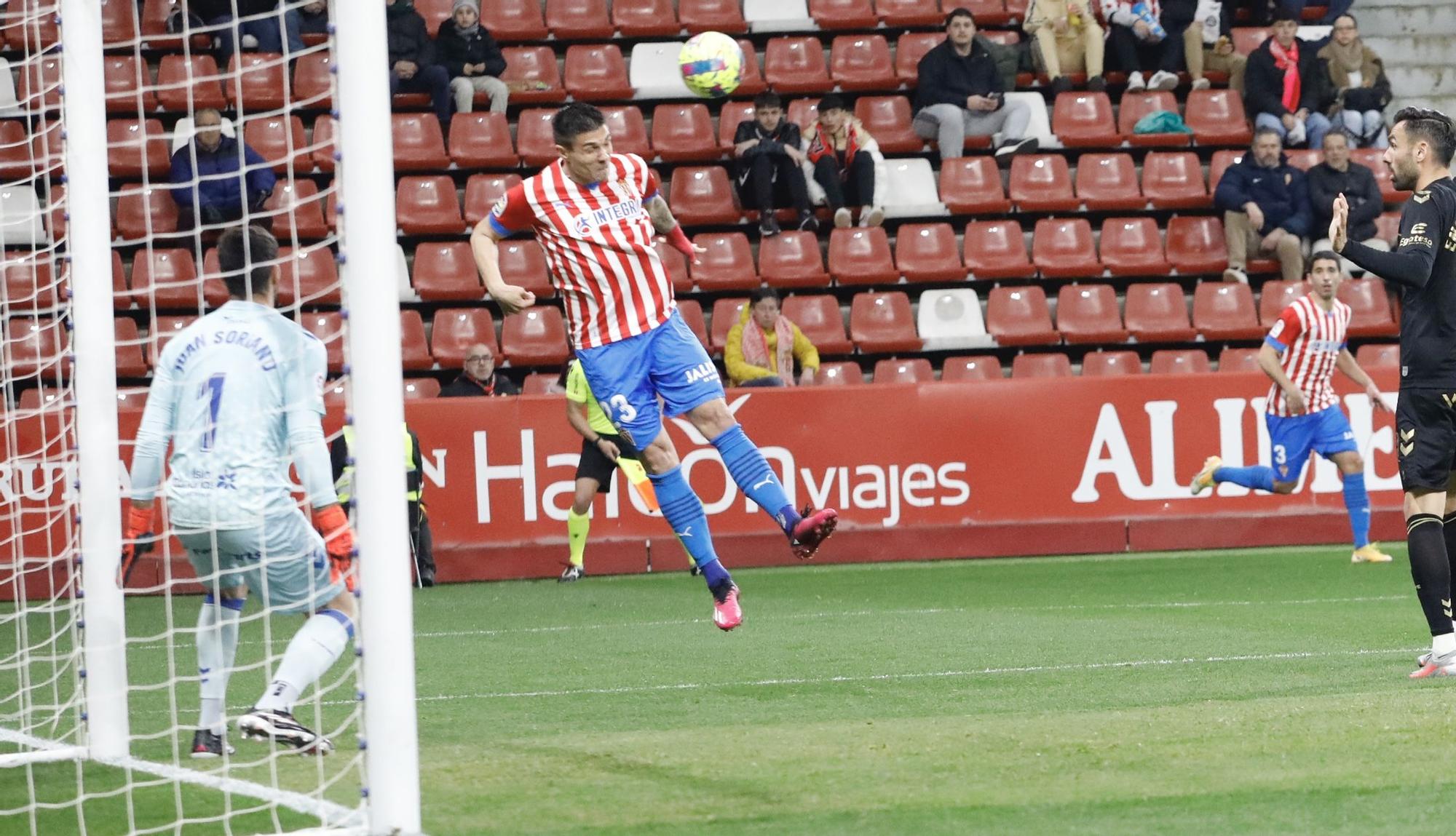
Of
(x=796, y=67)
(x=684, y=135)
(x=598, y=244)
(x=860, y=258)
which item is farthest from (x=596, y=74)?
(x=598, y=244)

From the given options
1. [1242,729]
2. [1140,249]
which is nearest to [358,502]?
[1242,729]

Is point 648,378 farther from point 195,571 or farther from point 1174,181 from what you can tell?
point 1174,181

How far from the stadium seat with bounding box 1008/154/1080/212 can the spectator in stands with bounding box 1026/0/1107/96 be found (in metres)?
1.13

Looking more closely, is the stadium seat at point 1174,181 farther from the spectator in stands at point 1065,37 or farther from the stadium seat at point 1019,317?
the stadium seat at point 1019,317

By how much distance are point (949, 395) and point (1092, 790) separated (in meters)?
9.74

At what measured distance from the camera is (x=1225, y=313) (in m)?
17.3

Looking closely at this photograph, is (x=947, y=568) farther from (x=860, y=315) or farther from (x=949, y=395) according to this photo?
(x=860, y=315)

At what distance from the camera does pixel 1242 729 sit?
6.45 m

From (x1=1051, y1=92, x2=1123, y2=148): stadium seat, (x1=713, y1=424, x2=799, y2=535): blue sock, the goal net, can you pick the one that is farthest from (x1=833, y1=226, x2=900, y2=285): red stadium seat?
(x1=713, y1=424, x2=799, y2=535): blue sock

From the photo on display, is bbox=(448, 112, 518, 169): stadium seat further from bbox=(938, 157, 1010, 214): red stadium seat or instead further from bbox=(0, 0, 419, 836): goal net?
bbox=(0, 0, 419, 836): goal net

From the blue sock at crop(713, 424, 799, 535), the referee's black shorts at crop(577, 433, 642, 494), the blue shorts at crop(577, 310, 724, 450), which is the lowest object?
the referee's black shorts at crop(577, 433, 642, 494)

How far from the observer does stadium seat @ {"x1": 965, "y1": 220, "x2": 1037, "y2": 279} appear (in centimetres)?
1745

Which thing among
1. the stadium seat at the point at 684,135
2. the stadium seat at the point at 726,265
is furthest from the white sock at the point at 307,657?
the stadium seat at the point at 684,135

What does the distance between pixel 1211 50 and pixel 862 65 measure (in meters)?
3.82
